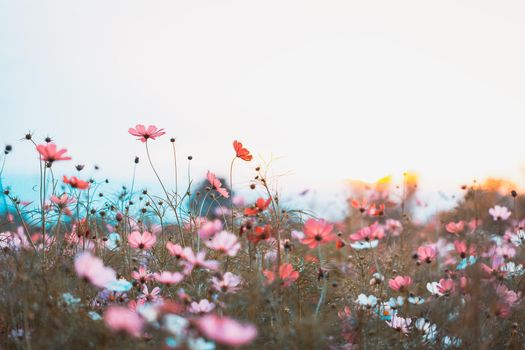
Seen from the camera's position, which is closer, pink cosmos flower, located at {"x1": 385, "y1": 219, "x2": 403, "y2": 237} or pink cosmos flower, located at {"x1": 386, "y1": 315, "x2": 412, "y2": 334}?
pink cosmos flower, located at {"x1": 386, "y1": 315, "x2": 412, "y2": 334}

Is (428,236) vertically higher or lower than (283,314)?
higher

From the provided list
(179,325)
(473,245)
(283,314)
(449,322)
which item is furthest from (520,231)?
(179,325)

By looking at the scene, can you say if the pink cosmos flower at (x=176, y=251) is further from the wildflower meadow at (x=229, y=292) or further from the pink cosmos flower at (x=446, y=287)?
the pink cosmos flower at (x=446, y=287)

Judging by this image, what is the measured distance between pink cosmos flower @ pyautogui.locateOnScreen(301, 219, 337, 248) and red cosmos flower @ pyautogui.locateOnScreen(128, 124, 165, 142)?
3.30ft

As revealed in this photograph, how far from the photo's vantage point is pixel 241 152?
2396 mm

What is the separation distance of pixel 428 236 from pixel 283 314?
3391 mm

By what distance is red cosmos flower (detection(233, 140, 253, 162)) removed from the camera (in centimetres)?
238

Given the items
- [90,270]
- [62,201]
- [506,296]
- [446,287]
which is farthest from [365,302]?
[62,201]

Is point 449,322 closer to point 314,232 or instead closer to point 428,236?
point 314,232

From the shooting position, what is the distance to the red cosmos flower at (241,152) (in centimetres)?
238

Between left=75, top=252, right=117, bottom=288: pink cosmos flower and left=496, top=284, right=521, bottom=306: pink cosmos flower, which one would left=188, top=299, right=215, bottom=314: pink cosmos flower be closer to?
left=75, top=252, right=117, bottom=288: pink cosmos flower

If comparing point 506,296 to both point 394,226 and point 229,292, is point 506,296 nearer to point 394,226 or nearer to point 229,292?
point 229,292

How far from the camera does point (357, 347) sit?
1810mm

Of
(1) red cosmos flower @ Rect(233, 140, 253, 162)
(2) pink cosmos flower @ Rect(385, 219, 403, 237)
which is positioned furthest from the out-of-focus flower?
(2) pink cosmos flower @ Rect(385, 219, 403, 237)
